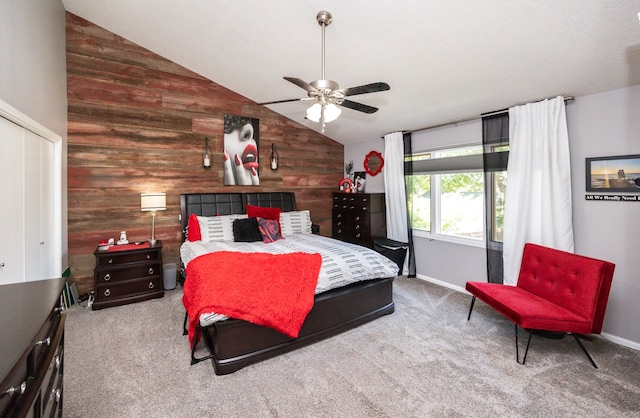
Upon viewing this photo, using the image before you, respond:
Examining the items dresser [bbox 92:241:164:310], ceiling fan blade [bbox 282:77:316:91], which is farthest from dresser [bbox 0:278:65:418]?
dresser [bbox 92:241:164:310]

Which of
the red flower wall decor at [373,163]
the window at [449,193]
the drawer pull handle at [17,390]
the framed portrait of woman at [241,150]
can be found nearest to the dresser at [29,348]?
the drawer pull handle at [17,390]

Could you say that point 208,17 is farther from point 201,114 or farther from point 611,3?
point 611,3

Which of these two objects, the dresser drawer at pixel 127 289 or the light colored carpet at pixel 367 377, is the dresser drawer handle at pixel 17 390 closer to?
the light colored carpet at pixel 367 377

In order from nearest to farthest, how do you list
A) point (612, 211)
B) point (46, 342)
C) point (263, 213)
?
point (46, 342) → point (612, 211) → point (263, 213)

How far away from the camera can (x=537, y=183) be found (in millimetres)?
3154

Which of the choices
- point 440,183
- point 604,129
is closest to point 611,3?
point 604,129

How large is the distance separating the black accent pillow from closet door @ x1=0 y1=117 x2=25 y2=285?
2.05 meters

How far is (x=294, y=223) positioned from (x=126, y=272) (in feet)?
7.55

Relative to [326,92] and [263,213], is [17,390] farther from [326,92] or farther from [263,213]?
[263,213]

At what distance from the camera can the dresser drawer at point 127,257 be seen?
11.6 ft

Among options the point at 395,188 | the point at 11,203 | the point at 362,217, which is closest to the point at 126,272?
the point at 11,203

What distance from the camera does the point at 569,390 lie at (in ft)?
6.87

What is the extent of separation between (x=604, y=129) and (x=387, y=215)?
9.40 ft

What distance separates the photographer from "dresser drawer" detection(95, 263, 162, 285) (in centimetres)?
351
